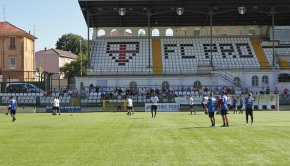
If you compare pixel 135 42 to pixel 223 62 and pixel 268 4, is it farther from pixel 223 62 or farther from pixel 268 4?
Result: pixel 268 4

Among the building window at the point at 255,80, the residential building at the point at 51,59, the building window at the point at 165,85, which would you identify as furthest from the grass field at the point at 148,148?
Result: the residential building at the point at 51,59

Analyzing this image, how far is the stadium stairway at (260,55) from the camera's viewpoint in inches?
2677

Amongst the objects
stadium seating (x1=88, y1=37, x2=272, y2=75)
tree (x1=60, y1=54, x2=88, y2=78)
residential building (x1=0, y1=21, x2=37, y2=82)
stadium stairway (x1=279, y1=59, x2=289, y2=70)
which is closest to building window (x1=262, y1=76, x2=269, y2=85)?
stadium seating (x1=88, y1=37, x2=272, y2=75)

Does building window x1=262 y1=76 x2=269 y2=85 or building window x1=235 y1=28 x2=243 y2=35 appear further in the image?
building window x1=235 y1=28 x2=243 y2=35

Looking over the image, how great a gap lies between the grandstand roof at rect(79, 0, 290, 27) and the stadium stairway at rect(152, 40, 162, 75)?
11.1 feet

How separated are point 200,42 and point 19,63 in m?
33.6

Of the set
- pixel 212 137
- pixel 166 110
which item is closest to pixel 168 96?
pixel 166 110

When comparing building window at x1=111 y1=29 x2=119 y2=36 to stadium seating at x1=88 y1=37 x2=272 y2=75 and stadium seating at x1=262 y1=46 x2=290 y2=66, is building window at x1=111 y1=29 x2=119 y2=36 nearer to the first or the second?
stadium seating at x1=88 y1=37 x2=272 y2=75

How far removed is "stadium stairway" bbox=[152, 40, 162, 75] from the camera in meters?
67.4

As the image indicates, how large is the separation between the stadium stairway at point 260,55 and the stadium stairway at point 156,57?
14.3 metres

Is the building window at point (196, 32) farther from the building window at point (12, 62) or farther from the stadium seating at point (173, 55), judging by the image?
the building window at point (12, 62)

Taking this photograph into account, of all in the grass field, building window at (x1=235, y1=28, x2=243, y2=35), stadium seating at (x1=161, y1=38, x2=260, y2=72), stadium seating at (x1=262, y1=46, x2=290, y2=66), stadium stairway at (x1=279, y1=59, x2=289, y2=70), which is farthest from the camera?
building window at (x1=235, y1=28, x2=243, y2=35)

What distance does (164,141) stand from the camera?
1923 centimetres

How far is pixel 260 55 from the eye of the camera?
7075cm
